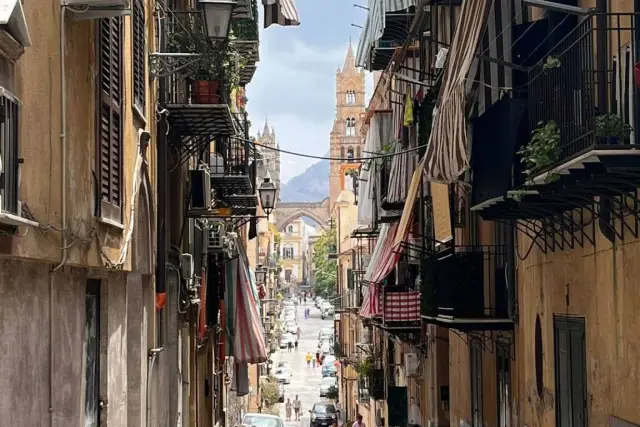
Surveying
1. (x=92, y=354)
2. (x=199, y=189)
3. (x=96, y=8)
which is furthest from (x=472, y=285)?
(x=96, y=8)

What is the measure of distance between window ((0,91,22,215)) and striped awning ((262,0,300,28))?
401 inches

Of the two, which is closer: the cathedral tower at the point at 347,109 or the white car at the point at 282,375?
the white car at the point at 282,375

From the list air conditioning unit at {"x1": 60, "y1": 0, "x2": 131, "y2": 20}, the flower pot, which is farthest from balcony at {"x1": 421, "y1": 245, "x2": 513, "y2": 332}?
air conditioning unit at {"x1": 60, "y1": 0, "x2": 131, "y2": 20}

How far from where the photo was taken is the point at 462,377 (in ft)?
55.7

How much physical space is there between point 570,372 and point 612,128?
12.2 feet

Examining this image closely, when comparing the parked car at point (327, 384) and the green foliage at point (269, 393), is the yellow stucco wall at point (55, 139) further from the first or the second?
the parked car at point (327, 384)

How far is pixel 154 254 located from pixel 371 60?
10.8 meters

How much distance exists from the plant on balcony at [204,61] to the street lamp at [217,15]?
167 centimetres

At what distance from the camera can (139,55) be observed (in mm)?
12203

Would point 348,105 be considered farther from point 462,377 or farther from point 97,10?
point 97,10

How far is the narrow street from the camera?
78.9 metres

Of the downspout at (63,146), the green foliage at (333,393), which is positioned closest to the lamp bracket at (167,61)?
the downspout at (63,146)

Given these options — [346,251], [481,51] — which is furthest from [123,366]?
[346,251]

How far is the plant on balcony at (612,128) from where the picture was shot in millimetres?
6668
